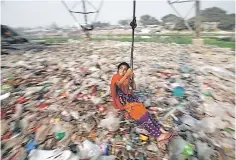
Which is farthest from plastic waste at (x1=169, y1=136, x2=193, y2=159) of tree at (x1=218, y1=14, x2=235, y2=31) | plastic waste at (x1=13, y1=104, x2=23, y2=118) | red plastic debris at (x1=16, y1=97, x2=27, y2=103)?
tree at (x1=218, y1=14, x2=235, y2=31)

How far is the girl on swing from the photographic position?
6.93 feet

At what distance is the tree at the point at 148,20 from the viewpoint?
7248mm

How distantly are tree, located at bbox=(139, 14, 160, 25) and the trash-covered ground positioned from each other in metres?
3.20

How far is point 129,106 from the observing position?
233 cm

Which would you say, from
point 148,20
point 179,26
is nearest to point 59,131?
point 148,20

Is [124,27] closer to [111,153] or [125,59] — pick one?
[125,59]

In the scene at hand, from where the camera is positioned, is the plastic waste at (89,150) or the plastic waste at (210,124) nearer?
the plastic waste at (89,150)

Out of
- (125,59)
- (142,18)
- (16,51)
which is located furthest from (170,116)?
(142,18)

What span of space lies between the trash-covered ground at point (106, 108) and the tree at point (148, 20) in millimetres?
3202

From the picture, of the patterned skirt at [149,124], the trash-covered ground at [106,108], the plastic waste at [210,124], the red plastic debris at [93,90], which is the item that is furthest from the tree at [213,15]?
the patterned skirt at [149,124]

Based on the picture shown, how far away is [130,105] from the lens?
91.6 inches

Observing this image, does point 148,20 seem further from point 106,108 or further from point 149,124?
point 149,124

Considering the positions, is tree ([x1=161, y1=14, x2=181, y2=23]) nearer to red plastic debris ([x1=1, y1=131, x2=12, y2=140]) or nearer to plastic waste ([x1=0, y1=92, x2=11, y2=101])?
plastic waste ([x1=0, y1=92, x2=11, y2=101])

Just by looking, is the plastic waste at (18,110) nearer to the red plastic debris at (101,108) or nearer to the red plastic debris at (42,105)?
the red plastic debris at (42,105)
